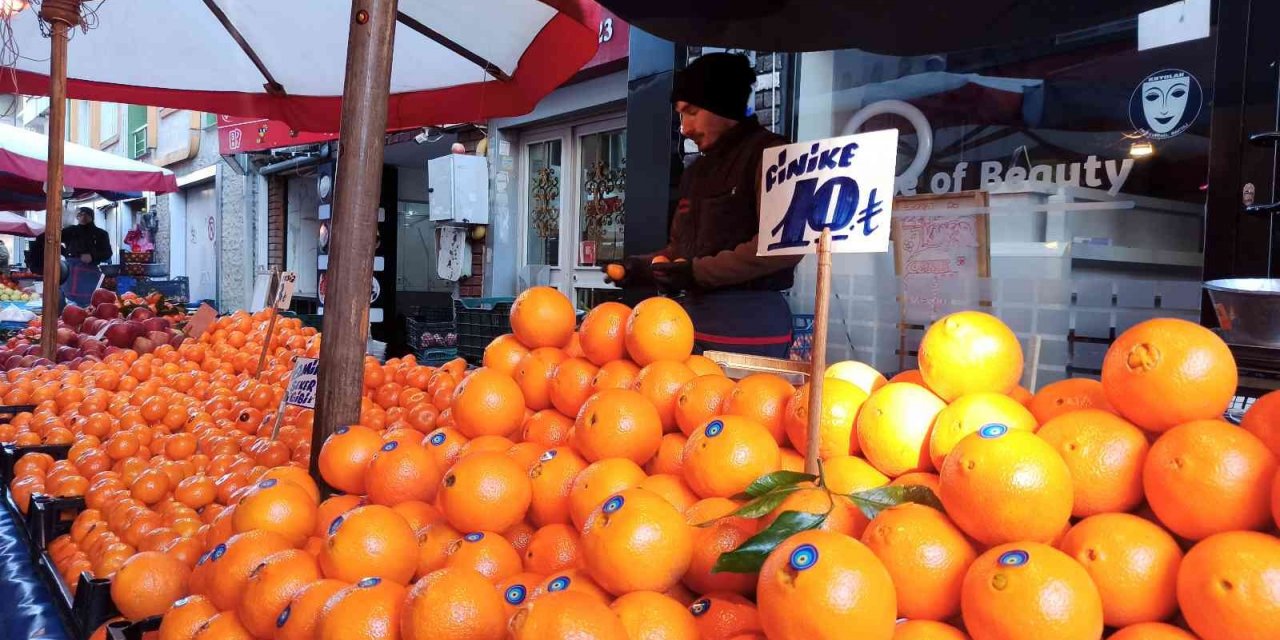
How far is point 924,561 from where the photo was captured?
973mm

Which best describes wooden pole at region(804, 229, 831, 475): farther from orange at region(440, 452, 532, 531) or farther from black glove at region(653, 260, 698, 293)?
black glove at region(653, 260, 698, 293)

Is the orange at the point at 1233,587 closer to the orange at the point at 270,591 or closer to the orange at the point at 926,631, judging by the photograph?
A: the orange at the point at 926,631

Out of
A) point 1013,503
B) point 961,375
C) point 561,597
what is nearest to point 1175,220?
point 961,375

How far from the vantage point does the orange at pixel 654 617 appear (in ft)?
3.26

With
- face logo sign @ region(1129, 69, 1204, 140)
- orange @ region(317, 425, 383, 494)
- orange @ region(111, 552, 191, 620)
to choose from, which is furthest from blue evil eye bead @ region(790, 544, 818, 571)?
face logo sign @ region(1129, 69, 1204, 140)

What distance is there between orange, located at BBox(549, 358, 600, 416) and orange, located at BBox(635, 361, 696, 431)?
0.43 feet

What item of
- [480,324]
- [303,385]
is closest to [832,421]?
[303,385]

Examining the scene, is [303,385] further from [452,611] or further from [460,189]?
[460,189]

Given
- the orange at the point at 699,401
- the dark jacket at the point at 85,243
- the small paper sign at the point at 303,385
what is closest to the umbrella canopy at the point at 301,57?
the small paper sign at the point at 303,385

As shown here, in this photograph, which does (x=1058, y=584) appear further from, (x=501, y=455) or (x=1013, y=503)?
(x=501, y=455)

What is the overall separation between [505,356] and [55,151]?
3.69 meters

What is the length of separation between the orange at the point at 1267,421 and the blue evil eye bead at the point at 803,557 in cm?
61

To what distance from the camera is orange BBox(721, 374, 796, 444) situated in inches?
56.3

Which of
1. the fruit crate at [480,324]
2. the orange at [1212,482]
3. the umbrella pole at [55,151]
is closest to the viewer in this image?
the orange at [1212,482]
